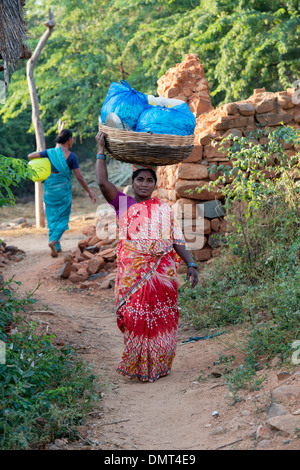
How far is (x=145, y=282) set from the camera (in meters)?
4.27

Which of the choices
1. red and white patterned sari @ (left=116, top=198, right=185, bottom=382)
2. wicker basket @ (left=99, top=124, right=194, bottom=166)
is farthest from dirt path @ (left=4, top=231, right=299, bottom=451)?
wicker basket @ (left=99, top=124, right=194, bottom=166)

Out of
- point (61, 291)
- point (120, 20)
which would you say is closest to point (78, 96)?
point (120, 20)

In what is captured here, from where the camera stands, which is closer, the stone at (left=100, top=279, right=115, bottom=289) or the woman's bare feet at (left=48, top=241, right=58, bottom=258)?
the stone at (left=100, top=279, right=115, bottom=289)

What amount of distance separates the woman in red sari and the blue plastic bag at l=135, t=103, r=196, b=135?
395mm

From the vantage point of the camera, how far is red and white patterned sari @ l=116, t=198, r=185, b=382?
4273 millimetres

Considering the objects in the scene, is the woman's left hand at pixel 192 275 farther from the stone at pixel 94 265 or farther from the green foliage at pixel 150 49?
the green foliage at pixel 150 49

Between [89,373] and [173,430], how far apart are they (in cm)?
104

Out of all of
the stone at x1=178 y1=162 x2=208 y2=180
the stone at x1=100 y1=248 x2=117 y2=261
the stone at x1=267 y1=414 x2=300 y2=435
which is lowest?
the stone at x1=100 y1=248 x2=117 y2=261

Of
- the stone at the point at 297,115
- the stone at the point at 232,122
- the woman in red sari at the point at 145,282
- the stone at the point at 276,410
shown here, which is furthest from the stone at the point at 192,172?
the stone at the point at 276,410

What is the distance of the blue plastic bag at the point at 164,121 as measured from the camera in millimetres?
3975

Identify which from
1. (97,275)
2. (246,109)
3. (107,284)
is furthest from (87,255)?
(246,109)

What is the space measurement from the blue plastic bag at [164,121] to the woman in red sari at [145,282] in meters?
0.39

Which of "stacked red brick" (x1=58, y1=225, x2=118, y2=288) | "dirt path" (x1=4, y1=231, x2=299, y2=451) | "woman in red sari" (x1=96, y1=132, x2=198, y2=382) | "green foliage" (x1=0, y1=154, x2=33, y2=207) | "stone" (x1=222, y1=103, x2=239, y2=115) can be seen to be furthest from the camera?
"stacked red brick" (x1=58, y1=225, x2=118, y2=288)

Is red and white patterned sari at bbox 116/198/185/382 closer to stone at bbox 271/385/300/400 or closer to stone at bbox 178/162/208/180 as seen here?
stone at bbox 271/385/300/400
